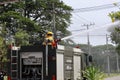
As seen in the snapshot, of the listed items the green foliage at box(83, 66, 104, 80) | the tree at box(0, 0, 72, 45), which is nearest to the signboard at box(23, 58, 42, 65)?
the green foliage at box(83, 66, 104, 80)

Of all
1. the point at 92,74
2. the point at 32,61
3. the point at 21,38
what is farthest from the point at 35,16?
the point at 32,61

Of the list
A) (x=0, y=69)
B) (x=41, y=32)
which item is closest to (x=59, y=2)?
(x=41, y=32)

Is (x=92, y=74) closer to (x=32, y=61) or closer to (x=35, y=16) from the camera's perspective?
(x=32, y=61)

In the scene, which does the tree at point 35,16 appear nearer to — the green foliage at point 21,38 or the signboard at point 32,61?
the green foliage at point 21,38

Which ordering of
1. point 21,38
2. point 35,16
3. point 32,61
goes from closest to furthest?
1. point 32,61
2. point 21,38
3. point 35,16

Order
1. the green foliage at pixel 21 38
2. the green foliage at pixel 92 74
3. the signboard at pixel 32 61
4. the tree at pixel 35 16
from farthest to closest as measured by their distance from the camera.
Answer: the tree at pixel 35 16 → the green foliage at pixel 21 38 → the green foliage at pixel 92 74 → the signboard at pixel 32 61

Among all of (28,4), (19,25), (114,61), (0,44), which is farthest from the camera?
(114,61)

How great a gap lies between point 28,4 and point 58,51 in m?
44.8

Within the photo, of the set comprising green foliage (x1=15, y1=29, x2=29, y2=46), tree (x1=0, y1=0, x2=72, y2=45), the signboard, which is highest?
tree (x1=0, y1=0, x2=72, y2=45)

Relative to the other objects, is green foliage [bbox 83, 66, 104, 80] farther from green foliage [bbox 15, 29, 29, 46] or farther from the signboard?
green foliage [bbox 15, 29, 29, 46]

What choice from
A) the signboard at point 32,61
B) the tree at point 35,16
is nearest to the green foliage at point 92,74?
the signboard at point 32,61

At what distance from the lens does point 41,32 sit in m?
57.2

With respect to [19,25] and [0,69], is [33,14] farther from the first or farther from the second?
[0,69]

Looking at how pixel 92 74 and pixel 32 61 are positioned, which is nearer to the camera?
pixel 32 61
